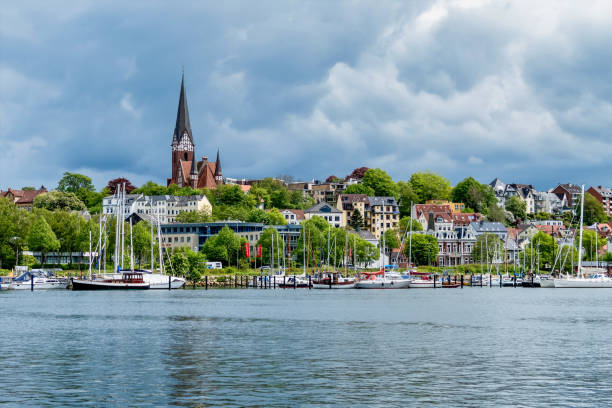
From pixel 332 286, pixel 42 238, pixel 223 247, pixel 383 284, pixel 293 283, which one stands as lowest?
pixel 332 286

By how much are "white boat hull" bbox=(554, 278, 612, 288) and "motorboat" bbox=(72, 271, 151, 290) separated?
64.6 metres

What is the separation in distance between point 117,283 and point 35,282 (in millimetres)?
12302

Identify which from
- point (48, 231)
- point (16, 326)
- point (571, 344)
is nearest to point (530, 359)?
point (571, 344)

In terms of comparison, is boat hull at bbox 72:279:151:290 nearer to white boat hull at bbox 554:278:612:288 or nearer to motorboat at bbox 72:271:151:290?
motorboat at bbox 72:271:151:290

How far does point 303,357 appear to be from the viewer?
1823 inches

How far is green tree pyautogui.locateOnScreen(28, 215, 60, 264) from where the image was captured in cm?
14175

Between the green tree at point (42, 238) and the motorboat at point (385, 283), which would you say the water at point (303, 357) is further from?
the green tree at point (42, 238)

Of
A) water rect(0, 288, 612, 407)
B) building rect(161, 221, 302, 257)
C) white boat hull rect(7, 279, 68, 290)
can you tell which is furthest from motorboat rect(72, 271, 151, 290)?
building rect(161, 221, 302, 257)

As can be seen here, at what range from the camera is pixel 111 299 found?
102625 millimetres

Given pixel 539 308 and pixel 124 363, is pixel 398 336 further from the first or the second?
pixel 539 308

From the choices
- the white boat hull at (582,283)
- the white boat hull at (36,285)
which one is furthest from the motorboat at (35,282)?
the white boat hull at (582,283)

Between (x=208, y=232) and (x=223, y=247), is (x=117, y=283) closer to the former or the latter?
(x=223, y=247)

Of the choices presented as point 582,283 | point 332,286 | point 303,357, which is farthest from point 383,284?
point 303,357

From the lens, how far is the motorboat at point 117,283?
122881 millimetres
